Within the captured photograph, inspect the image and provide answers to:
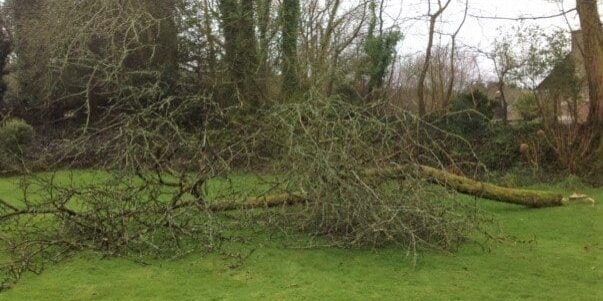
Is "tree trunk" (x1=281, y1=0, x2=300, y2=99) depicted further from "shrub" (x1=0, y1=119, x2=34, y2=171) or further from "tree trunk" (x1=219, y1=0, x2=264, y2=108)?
"shrub" (x1=0, y1=119, x2=34, y2=171)

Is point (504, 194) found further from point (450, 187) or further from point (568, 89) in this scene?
point (568, 89)

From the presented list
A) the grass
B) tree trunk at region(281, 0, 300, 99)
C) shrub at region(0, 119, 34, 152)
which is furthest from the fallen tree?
shrub at region(0, 119, 34, 152)

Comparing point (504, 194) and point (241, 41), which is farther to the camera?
point (241, 41)

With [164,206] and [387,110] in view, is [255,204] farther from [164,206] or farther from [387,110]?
[387,110]

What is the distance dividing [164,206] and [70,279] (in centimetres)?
136

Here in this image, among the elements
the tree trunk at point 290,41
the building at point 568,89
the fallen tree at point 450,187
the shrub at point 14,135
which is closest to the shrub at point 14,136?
the shrub at point 14,135

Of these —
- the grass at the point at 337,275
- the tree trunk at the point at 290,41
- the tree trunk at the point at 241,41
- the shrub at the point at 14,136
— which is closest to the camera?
the grass at the point at 337,275

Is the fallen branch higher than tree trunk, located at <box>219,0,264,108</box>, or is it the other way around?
tree trunk, located at <box>219,0,264,108</box>

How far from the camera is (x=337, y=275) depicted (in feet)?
17.0

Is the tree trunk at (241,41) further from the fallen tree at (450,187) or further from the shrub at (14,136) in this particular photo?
the fallen tree at (450,187)

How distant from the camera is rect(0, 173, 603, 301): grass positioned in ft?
15.4

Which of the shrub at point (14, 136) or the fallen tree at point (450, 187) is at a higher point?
the shrub at point (14, 136)

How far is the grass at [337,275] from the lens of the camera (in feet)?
15.4

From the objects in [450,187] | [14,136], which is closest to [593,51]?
[450,187]
